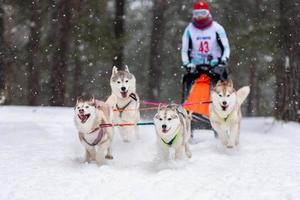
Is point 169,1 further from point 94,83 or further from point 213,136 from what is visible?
point 213,136

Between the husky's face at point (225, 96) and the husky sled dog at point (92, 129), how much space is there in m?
1.78

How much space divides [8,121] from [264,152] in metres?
4.84

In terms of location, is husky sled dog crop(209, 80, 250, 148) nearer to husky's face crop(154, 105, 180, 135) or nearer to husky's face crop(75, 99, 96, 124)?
husky's face crop(154, 105, 180, 135)

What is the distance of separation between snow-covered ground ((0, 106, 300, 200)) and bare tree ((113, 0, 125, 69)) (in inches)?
299

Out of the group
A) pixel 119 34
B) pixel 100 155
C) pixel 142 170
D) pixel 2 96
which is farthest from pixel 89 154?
pixel 119 34

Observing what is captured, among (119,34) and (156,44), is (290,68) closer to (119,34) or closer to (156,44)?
(119,34)

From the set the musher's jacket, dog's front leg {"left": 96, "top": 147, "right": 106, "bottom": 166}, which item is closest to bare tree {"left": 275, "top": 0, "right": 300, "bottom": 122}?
the musher's jacket

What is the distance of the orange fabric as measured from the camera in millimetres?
8281

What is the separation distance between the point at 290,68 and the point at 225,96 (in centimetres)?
333

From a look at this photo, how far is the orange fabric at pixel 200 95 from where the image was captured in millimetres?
8281

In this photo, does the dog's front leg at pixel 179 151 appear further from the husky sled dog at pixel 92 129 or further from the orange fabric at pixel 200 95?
the orange fabric at pixel 200 95

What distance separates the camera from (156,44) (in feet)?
64.4

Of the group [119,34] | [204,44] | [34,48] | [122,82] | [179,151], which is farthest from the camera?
[34,48]

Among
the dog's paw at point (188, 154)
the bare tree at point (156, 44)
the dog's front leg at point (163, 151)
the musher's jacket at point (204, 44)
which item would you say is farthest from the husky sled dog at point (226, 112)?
the bare tree at point (156, 44)
